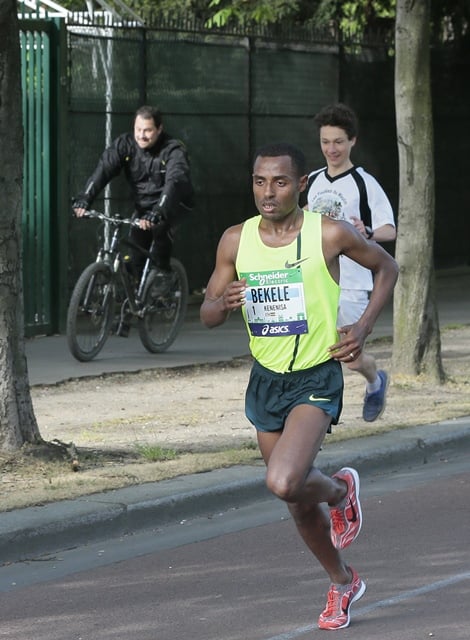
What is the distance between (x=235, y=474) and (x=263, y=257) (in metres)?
2.66

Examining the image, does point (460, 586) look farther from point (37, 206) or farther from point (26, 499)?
point (37, 206)

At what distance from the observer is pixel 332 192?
30.6 ft

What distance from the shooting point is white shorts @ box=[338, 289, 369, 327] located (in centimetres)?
927

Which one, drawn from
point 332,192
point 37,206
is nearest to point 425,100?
point 332,192

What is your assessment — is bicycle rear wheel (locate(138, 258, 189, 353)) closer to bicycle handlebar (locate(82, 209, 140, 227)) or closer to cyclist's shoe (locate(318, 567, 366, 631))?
bicycle handlebar (locate(82, 209, 140, 227))

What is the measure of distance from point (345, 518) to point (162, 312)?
7211 millimetres

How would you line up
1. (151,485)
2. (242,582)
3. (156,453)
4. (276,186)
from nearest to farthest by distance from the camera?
1. (276,186)
2. (242,582)
3. (151,485)
4. (156,453)

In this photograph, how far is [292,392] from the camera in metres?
6.04

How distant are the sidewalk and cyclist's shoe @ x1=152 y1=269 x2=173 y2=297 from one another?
0.55 meters

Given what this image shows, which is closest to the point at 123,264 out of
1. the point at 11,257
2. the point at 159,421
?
the point at 159,421

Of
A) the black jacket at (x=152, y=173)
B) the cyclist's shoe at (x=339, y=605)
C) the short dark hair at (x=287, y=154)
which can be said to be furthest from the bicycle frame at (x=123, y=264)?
the cyclist's shoe at (x=339, y=605)

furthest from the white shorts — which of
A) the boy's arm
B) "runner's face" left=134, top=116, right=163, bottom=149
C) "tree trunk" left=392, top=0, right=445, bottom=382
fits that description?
"runner's face" left=134, top=116, right=163, bottom=149

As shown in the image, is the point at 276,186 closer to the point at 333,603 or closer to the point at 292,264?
the point at 292,264

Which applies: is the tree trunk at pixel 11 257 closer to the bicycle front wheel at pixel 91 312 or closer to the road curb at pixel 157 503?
the road curb at pixel 157 503
